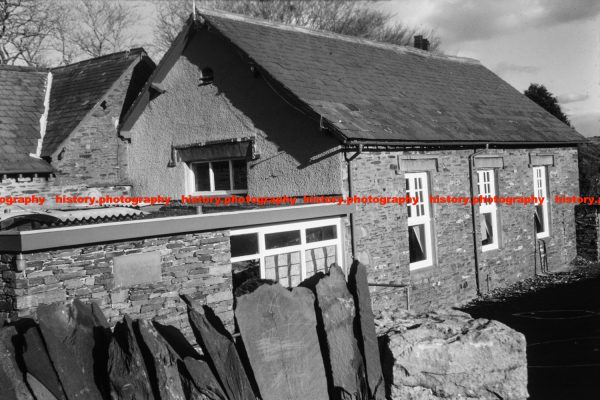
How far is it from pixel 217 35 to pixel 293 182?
3.89m

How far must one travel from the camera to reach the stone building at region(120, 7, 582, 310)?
11953mm

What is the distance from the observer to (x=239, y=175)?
45.6 ft

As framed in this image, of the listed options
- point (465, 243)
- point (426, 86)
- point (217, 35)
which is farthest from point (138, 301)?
point (426, 86)

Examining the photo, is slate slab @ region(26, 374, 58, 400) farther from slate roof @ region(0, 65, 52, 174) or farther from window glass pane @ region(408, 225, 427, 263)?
slate roof @ region(0, 65, 52, 174)

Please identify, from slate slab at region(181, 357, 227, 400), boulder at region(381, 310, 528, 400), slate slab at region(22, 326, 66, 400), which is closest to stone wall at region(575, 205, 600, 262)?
boulder at region(381, 310, 528, 400)

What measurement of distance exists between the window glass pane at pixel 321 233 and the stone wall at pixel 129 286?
202 centimetres

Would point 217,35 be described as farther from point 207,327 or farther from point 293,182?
point 207,327

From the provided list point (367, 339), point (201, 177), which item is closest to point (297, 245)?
point (201, 177)

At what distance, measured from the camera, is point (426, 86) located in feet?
54.4

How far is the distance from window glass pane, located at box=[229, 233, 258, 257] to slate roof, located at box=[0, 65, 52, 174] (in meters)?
6.82

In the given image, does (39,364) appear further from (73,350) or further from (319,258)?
(319,258)

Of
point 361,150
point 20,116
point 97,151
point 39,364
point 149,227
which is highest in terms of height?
point 20,116

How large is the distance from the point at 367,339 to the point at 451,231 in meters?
8.32

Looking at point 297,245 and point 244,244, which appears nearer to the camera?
point 244,244
